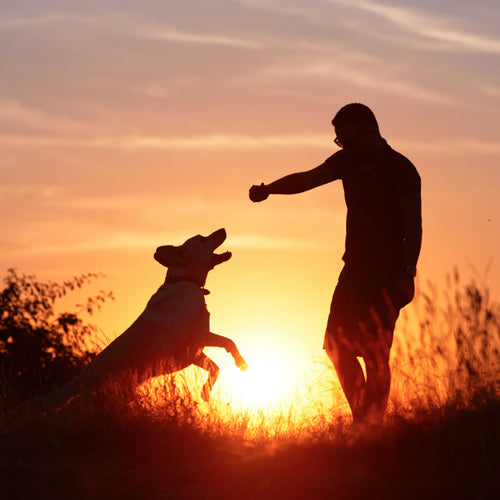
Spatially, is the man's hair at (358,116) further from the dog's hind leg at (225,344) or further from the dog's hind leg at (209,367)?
the dog's hind leg at (225,344)

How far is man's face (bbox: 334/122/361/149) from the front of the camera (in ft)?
20.3

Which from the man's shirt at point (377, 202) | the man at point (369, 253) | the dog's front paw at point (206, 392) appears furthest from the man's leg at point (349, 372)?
the dog's front paw at point (206, 392)

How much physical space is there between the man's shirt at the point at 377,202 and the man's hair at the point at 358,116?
135 millimetres

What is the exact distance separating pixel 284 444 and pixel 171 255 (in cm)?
355

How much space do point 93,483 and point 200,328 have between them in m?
3.38

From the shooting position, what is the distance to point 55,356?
12.5 meters

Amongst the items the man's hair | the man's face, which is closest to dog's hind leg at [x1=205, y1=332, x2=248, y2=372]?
the man's face

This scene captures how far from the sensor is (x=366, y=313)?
6102 mm

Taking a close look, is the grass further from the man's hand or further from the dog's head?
the dog's head

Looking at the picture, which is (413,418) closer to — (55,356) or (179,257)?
(179,257)

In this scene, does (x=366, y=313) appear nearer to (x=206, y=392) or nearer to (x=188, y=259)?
(x=206, y=392)

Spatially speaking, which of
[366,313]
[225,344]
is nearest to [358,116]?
[366,313]

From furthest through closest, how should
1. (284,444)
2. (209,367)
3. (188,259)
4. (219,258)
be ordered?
1. (219,258)
2. (188,259)
3. (209,367)
4. (284,444)

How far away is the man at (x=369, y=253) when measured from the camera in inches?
235
